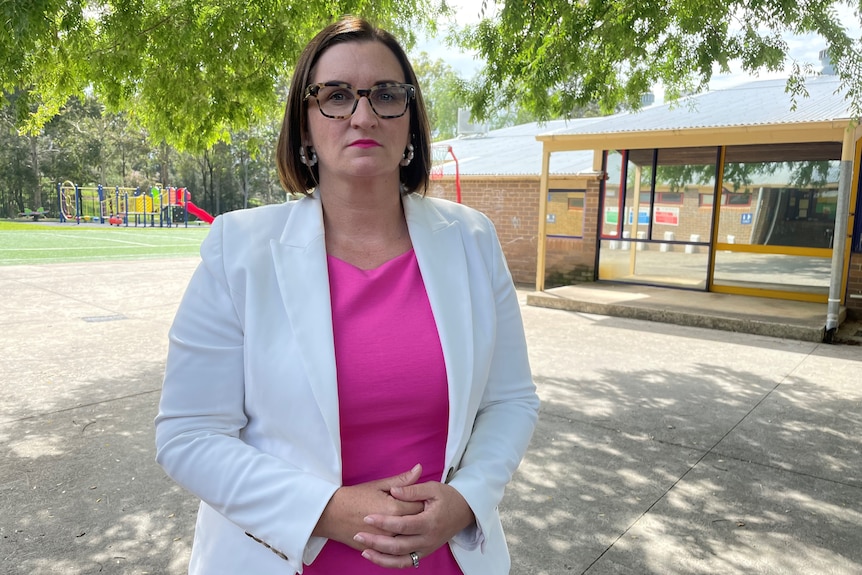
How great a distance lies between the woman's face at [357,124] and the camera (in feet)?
5.15

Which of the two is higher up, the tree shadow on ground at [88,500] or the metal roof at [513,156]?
the metal roof at [513,156]

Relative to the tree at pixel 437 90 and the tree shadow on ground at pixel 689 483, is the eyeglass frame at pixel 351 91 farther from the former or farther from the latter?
the tree at pixel 437 90

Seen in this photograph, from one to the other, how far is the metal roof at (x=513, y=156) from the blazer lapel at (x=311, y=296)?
11531 millimetres

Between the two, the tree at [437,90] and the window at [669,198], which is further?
the tree at [437,90]

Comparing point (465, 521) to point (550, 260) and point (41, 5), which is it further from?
point (550, 260)

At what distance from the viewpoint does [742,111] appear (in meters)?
11.4

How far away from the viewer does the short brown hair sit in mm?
1633

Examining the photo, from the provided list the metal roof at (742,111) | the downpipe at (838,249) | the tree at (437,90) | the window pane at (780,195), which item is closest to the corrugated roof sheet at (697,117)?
the metal roof at (742,111)

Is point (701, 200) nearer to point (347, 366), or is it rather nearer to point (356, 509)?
point (347, 366)

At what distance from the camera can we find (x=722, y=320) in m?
9.53

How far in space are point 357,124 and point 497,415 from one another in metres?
0.81

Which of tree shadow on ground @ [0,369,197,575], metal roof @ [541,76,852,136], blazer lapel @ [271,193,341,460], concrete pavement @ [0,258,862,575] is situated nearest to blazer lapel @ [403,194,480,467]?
blazer lapel @ [271,193,341,460]

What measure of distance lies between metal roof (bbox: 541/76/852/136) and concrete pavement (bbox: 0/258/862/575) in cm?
387

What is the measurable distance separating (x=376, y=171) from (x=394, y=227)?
186 mm
